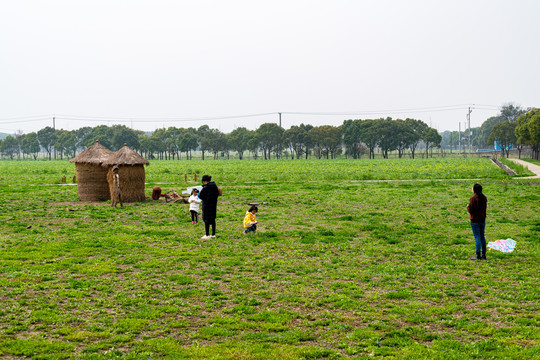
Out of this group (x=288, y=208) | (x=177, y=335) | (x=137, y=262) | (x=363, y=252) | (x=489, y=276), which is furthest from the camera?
(x=288, y=208)

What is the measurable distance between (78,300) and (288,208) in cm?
1546

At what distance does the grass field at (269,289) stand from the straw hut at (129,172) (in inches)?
223

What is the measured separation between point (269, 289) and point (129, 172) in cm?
1798

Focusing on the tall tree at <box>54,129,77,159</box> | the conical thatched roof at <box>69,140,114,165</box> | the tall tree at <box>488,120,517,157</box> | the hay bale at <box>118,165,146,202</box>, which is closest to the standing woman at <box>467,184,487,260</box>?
the hay bale at <box>118,165,146,202</box>

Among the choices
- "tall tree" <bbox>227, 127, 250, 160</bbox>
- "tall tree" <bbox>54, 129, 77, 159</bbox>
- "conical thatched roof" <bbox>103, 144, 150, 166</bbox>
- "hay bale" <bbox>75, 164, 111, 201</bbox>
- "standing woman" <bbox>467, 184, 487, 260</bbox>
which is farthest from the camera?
"tall tree" <bbox>54, 129, 77, 159</bbox>

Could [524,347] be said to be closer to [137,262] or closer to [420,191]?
[137,262]

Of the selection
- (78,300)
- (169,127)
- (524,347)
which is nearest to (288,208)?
(78,300)

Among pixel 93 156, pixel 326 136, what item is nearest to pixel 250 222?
A: pixel 93 156

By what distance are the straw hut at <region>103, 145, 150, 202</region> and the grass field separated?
5.66 meters

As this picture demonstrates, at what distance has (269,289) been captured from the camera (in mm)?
10656

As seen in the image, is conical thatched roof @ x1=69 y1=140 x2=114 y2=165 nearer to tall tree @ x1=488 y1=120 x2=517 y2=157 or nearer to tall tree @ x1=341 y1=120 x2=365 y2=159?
tall tree @ x1=488 y1=120 x2=517 y2=157

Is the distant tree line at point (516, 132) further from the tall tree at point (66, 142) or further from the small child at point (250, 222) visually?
the tall tree at point (66, 142)

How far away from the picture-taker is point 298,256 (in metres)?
13.9

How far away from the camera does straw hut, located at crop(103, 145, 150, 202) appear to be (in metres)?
26.4
